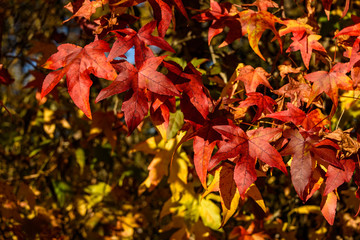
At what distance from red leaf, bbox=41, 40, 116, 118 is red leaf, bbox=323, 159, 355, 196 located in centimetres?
64

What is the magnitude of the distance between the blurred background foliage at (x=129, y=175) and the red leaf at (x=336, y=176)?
0.68ft

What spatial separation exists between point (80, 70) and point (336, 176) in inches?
29.3

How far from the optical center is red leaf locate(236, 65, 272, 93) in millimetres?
1072

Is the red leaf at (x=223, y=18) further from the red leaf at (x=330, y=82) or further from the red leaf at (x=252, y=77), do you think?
A: the red leaf at (x=330, y=82)

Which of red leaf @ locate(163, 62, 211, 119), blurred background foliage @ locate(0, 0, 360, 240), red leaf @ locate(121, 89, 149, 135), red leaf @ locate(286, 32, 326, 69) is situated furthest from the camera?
blurred background foliage @ locate(0, 0, 360, 240)

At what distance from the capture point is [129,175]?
2326mm

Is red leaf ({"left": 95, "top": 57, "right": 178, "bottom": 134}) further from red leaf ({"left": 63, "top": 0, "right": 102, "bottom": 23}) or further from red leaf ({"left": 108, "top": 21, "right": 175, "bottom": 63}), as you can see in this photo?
red leaf ({"left": 63, "top": 0, "right": 102, "bottom": 23})

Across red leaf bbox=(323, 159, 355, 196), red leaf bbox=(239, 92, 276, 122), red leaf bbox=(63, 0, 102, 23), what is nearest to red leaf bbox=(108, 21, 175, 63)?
red leaf bbox=(63, 0, 102, 23)

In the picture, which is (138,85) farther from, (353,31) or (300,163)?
(353,31)

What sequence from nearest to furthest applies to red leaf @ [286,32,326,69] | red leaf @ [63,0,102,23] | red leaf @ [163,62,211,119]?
red leaf @ [163,62,211,119] → red leaf @ [63,0,102,23] → red leaf @ [286,32,326,69]

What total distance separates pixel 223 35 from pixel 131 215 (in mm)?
1487

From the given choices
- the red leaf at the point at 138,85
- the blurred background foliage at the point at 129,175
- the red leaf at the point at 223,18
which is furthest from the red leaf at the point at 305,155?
the red leaf at the point at 223,18

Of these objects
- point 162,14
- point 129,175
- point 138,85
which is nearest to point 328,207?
point 138,85

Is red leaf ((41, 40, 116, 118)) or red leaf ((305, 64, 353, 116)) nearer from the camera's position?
red leaf ((41, 40, 116, 118))
